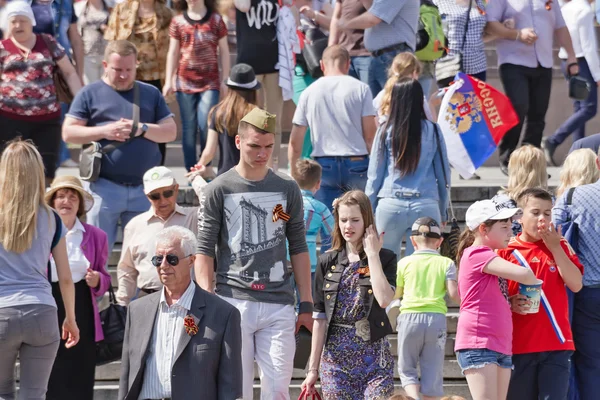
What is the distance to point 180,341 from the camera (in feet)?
19.4

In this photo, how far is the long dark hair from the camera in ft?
29.0

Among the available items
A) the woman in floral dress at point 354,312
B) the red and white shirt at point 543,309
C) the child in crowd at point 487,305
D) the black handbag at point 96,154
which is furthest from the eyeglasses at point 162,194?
the red and white shirt at point 543,309

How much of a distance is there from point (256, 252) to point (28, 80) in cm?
359

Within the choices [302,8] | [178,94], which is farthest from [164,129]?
[302,8]

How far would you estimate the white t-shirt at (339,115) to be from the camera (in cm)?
959

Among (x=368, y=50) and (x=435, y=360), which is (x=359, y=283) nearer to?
(x=435, y=360)

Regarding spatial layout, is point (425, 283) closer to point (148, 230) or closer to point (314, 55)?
point (148, 230)

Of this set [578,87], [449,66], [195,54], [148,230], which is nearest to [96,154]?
[148,230]

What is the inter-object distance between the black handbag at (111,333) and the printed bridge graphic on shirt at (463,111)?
343 centimetres

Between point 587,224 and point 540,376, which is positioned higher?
point 587,224

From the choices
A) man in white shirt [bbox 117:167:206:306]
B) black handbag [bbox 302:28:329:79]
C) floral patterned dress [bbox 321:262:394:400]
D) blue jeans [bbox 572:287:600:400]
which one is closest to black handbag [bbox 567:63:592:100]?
black handbag [bbox 302:28:329:79]

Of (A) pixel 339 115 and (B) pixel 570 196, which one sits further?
(A) pixel 339 115

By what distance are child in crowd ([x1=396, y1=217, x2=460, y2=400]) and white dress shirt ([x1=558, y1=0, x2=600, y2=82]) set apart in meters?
5.09

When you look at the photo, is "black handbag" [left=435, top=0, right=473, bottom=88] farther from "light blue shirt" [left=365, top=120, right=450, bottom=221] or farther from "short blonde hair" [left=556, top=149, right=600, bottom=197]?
"short blonde hair" [left=556, top=149, right=600, bottom=197]
